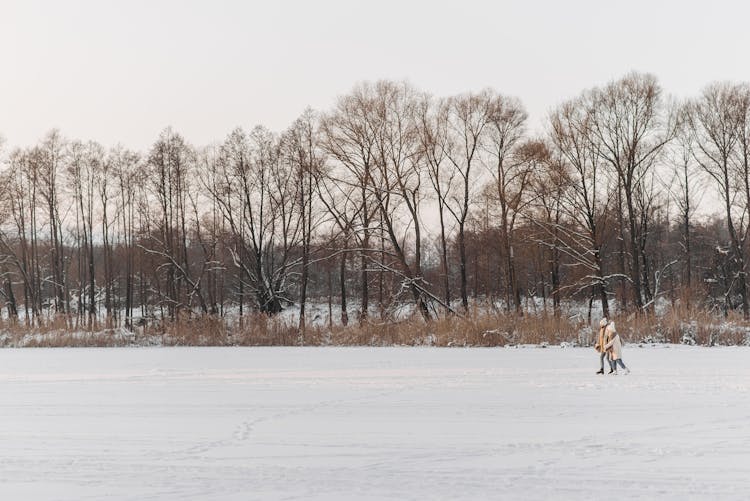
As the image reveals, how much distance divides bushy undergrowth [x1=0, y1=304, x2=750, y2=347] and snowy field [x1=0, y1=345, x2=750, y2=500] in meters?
5.83

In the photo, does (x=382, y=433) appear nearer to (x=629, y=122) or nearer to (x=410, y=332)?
(x=410, y=332)

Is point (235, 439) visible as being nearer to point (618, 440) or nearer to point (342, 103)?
point (618, 440)

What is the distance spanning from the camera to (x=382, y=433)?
7566 mm

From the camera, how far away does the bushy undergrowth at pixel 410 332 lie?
2009 cm

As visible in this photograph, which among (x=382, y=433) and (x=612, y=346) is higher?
(x=612, y=346)

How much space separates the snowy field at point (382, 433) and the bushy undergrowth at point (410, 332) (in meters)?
5.83

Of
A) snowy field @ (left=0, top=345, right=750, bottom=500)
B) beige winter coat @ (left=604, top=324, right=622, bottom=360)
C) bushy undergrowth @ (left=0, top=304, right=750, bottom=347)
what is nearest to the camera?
snowy field @ (left=0, top=345, right=750, bottom=500)

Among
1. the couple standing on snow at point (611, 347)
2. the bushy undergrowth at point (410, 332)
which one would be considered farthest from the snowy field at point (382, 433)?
the bushy undergrowth at point (410, 332)

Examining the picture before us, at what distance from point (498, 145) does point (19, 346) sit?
24613 mm

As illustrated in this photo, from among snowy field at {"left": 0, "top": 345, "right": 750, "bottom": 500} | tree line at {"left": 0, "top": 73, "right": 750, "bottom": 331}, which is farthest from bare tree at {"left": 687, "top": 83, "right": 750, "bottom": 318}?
snowy field at {"left": 0, "top": 345, "right": 750, "bottom": 500}

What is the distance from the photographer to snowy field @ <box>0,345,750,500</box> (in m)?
5.48

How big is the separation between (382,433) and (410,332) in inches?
549

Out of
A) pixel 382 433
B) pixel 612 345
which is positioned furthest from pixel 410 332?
pixel 382 433

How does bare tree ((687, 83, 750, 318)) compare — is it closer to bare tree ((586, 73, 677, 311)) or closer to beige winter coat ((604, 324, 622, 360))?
bare tree ((586, 73, 677, 311))
